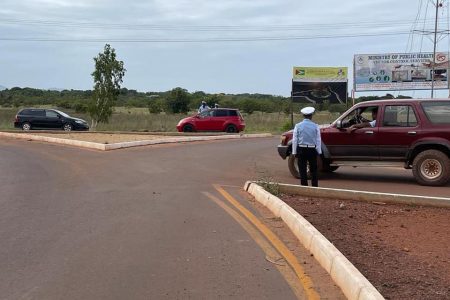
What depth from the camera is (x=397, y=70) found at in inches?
→ 1531

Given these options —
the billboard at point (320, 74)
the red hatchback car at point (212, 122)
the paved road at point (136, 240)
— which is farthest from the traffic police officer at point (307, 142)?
the billboard at point (320, 74)

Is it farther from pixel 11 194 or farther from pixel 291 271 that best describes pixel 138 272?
pixel 11 194

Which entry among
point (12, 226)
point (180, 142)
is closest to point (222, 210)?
point (12, 226)

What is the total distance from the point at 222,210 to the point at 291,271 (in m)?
3.53

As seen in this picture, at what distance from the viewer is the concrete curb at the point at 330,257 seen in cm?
488

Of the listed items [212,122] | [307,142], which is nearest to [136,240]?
[307,142]

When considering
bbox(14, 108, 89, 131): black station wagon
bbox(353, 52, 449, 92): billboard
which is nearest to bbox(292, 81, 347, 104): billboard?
bbox(353, 52, 449, 92): billboard

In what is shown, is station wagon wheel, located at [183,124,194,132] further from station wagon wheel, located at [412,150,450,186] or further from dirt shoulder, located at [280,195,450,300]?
dirt shoulder, located at [280,195,450,300]

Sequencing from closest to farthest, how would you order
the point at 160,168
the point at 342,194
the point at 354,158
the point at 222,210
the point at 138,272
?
the point at 138,272, the point at 222,210, the point at 342,194, the point at 354,158, the point at 160,168

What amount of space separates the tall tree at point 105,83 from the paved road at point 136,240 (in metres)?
25.2

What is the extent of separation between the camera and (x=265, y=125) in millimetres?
45969

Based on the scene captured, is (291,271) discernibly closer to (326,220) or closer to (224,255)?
(224,255)

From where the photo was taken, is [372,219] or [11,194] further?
[11,194]

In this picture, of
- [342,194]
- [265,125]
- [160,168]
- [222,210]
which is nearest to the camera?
[222,210]
